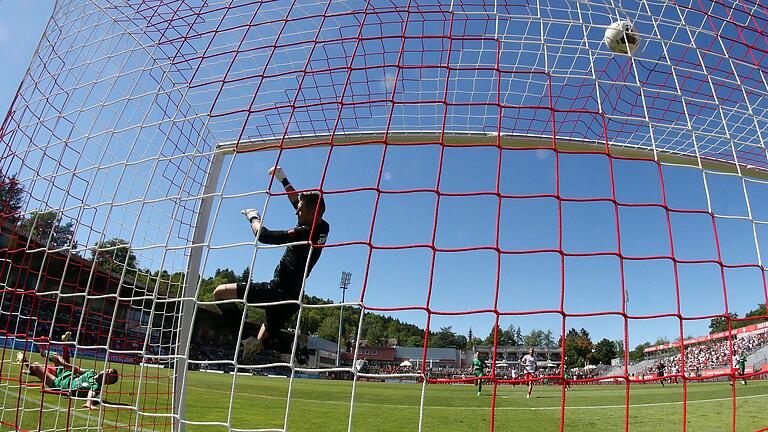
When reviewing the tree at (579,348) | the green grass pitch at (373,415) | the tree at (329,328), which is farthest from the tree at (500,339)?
the tree at (329,328)

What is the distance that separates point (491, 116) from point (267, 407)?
7210 millimetres

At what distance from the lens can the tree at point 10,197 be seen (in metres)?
4.93

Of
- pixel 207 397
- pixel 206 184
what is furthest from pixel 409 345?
pixel 206 184

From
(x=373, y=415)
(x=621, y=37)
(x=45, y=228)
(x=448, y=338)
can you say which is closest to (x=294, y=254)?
(x=45, y=228)

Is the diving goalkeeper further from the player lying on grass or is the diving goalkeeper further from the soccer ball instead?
the soccer ball

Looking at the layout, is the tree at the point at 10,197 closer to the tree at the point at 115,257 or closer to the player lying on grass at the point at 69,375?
the tree at the point at 115,257

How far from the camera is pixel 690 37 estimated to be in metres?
3.81

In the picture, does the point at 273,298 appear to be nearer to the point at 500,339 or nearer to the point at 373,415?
the point at 373,415

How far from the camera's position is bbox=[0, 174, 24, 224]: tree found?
4.93 metres

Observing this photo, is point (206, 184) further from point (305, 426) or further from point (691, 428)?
point (691, 428)

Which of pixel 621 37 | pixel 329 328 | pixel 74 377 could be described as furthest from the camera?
pixel 329 328

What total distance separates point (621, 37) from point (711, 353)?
2728 cm

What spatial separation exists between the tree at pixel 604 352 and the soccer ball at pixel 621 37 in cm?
7729

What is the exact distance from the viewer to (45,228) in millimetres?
4934
